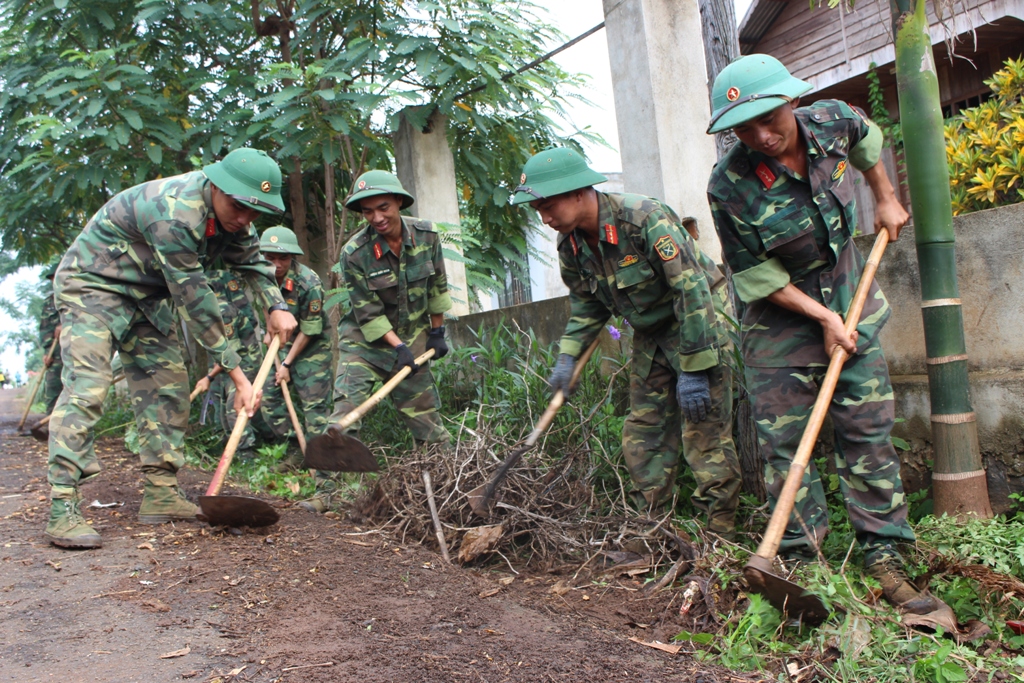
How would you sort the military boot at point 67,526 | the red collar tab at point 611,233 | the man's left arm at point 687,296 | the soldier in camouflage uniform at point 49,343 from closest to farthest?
the man's left arm at point 687,296 → the red collar tab at point 611,233 → the military boot at point 67,526 → the soldier in camouflage uniform at point 49,343

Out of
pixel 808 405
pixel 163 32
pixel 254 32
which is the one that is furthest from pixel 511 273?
pixel 808 405

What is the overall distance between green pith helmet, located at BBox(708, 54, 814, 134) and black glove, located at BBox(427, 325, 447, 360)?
A: 99.5 inches

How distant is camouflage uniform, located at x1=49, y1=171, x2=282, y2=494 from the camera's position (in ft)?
12.5

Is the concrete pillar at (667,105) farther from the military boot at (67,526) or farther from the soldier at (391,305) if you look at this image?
the military boot at (67,526)

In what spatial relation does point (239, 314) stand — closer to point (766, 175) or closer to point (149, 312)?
point (149, 312)

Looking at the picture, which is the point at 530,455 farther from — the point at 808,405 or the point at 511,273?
the point at 511,273

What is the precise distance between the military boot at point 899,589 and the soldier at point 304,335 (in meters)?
4.07

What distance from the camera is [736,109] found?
2.78 m

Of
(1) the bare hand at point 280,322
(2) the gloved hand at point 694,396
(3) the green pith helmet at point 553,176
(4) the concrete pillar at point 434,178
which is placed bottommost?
(2) the gloved hand at point 694,396

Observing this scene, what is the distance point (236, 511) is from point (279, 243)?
8.76 feet

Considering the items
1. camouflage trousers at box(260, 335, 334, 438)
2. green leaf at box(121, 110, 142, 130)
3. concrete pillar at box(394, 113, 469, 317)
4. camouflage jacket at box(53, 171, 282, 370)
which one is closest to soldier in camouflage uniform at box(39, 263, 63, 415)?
green leaf at box(121, 110, 142, 130)

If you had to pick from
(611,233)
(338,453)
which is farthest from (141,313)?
(611,233)

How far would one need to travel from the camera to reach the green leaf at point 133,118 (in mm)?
6307

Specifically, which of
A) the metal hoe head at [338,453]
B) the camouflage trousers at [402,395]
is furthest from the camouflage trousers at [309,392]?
the metal hoe head at [338,453]
